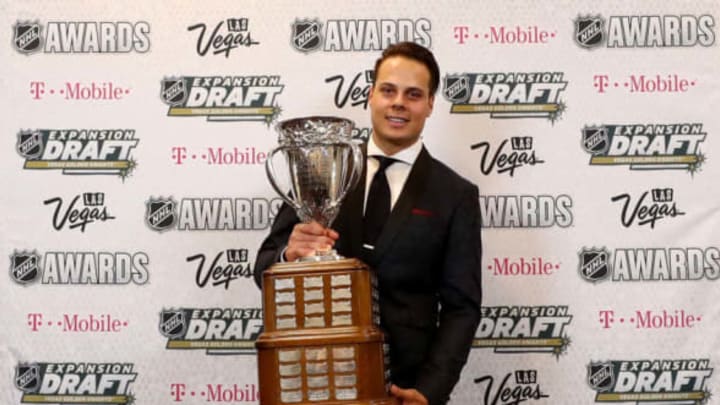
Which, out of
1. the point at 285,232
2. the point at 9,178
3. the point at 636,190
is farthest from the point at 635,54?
the point at 9,178

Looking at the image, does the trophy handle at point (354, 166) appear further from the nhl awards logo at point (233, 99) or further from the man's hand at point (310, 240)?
the nhl awards logo at point (233, 99)

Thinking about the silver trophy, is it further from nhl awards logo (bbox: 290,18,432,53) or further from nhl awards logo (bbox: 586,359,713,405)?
nhl awards logo (bbox: 586,359,713,405)

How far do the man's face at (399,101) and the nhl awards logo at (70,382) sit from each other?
1251 mm

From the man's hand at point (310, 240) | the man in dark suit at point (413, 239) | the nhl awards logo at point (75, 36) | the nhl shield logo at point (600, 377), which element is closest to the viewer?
the man's hand at point (310, 240)

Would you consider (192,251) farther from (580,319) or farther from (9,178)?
(580,319)

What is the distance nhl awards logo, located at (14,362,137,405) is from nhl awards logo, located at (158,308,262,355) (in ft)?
0.70

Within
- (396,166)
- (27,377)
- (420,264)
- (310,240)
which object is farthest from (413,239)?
(27,377)

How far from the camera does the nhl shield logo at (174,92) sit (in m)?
Result: 3.22

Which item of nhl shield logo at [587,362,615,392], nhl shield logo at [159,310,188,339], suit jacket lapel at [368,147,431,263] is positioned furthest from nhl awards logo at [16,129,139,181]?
nhl shield logo at [587,362,615,392]

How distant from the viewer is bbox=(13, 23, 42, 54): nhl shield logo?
3258 millimetres

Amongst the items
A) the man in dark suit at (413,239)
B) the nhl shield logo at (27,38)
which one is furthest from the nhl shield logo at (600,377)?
the nhl shield logo at (27,38)

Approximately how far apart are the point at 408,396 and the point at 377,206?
0.56 metres

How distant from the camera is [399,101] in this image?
8.86ft

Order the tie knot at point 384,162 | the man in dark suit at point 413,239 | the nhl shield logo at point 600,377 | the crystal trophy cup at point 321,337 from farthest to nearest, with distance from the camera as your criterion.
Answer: the nhl shield logo at point 600,377 → the tie knot at point 384,162 → the man in dark suit at point 413,239 → the crystal trophy cup at point 321,337
